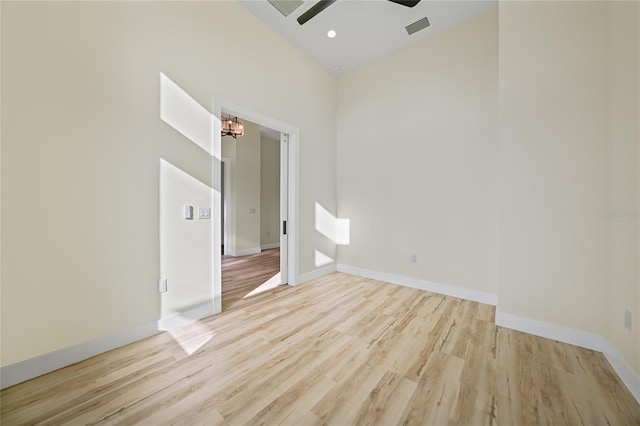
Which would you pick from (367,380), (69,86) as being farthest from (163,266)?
(367,380)

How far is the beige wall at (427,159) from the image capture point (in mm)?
2936

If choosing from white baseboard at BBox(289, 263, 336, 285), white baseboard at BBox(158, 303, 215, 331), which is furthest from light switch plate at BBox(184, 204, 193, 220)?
white baseboard at BBox(289, 263, 336, 285)

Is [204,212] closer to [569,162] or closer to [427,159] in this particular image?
[427,159]

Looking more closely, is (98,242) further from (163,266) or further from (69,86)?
(69,86)

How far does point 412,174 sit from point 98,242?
11.7ft

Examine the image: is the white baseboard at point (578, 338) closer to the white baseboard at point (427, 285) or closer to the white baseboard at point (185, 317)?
the white baseboard at point (427, 285)

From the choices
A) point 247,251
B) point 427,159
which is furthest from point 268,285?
point 427,159

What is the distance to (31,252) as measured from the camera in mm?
1598

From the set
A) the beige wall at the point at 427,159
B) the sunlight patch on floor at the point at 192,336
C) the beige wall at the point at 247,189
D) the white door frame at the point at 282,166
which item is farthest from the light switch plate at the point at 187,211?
the beige wall at the point at 247,189

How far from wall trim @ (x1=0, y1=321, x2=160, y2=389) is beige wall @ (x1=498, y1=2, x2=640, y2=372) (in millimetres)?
3428

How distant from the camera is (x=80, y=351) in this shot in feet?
5.84

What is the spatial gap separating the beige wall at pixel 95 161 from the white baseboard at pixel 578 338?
3.10 m

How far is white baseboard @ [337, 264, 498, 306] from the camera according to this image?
2.94 meters

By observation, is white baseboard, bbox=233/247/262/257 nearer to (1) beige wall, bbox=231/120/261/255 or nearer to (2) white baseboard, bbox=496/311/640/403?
(1) beige wall, bbox=231/120/261/255
